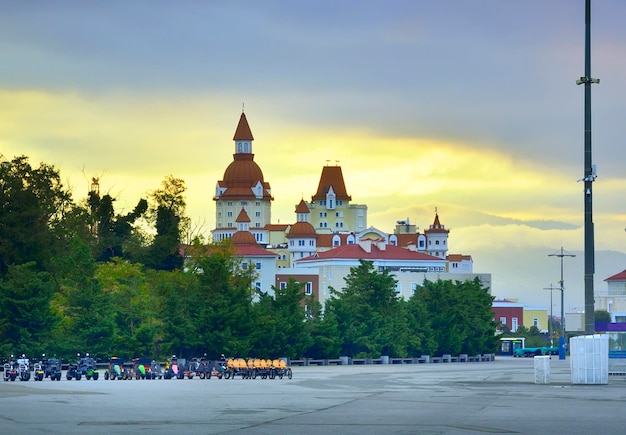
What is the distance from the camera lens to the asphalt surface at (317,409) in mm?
28688

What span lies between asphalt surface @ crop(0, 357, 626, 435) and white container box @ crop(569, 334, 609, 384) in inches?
21.2

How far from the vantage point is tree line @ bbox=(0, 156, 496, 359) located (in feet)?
274

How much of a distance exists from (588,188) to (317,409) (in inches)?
720

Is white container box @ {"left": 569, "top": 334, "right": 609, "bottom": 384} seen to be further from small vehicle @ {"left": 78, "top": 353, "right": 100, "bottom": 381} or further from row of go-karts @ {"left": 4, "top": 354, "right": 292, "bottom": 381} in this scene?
small vehicle @ {"left": 78, "top": 353, "right": 100, "bottom": 381}

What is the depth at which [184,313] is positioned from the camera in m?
88.7

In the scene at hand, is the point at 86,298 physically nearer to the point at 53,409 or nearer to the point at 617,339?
the point at 617,339

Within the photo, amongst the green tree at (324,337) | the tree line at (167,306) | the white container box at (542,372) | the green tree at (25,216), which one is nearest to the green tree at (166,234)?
the tree line at (167,306)

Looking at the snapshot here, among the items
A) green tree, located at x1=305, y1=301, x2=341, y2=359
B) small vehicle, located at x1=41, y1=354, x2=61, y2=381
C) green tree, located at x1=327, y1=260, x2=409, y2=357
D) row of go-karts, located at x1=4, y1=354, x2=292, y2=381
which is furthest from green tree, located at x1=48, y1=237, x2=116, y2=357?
green tree, located at x1=327, y1=260, x2=409, y2=357

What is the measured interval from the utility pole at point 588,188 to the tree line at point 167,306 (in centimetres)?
4013

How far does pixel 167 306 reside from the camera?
88562 mm

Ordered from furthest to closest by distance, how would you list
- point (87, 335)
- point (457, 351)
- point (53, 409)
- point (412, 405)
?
1. point (457, 351)
2. point (87, 335)
3. point (412, 405)
4. point (53, 409)

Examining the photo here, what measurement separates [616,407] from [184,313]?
5558 cm

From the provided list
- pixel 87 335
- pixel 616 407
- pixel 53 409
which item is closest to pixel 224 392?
pixel 53 409

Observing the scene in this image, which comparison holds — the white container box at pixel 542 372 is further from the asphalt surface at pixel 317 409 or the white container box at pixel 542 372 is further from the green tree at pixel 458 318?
the green tree at pixel 458 318
